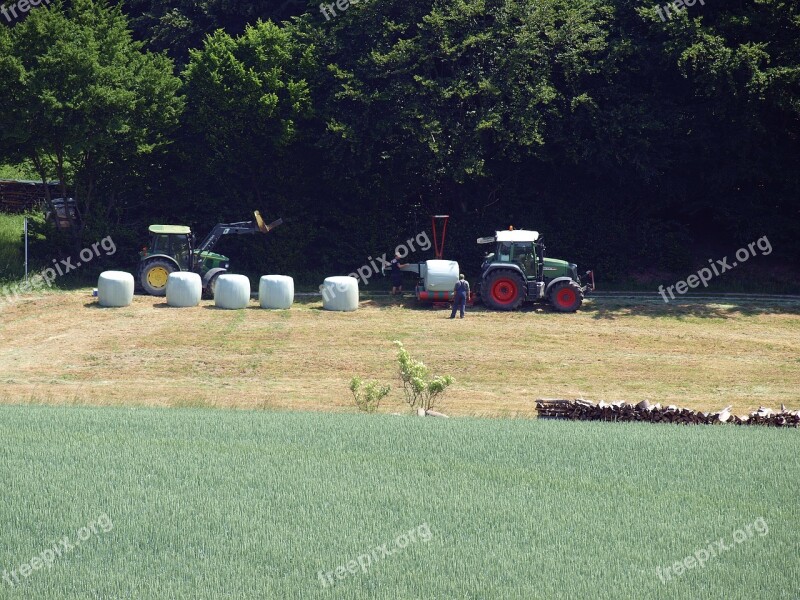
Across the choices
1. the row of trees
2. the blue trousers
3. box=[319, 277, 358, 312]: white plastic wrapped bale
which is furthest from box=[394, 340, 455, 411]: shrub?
the row of trees

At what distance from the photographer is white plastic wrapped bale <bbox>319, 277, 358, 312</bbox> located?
102 ft

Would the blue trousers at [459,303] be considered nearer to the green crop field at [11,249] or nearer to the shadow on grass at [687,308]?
the shadow on grass at [687,308]

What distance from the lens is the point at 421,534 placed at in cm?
1161

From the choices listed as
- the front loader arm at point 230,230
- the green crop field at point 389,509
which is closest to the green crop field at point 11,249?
the front loader arm at point 230,230

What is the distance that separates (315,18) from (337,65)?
9.72 feet

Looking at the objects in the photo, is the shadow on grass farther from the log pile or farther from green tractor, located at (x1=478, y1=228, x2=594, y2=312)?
the log pile

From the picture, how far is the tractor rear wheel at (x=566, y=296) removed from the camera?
31.1 meters

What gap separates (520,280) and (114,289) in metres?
11.9

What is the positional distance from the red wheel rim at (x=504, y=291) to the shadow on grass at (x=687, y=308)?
2.28 m

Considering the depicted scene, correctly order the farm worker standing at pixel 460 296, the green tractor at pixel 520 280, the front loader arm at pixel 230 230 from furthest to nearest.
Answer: the front loader arm at pixel 230 230
the green tractor at pixel 520 280
the farm worker standing at pixel 460 296

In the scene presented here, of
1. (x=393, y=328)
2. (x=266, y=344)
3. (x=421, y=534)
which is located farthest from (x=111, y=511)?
(x=393, y=328)

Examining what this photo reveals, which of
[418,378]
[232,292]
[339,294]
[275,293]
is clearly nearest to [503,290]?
[339,294]

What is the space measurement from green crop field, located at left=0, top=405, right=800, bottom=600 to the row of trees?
60.7ft

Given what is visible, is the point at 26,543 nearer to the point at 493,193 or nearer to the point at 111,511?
the point at 111,511
